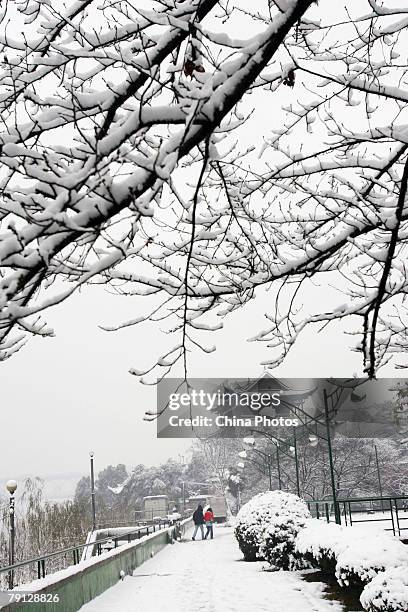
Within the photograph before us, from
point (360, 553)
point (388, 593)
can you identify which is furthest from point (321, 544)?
point (388, 593)

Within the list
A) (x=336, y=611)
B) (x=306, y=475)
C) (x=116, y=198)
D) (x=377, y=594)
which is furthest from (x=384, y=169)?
(x=306, y=475)

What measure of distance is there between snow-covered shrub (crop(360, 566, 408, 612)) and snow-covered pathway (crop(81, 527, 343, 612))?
5.62ft

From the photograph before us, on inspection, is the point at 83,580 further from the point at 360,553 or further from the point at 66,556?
the point at 66,556

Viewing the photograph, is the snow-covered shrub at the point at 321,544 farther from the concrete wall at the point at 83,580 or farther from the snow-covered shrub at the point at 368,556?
the concrete wall at the point at 83,580

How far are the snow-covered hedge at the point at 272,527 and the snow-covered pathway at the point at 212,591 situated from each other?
16.9 inches

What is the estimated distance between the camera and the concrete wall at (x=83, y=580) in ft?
22.7

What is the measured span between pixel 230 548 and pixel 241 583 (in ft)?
27.0

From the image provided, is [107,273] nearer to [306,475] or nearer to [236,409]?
[236,409]

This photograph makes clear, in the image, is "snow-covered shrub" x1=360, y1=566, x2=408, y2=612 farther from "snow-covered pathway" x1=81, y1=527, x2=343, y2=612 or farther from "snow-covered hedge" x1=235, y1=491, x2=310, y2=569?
"snow-covered hedge" x1=235, y1=491, x2=310, y2=569

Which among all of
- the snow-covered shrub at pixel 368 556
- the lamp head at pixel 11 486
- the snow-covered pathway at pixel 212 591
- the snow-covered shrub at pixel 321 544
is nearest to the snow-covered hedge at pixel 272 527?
the snow-covered pathway at pixel 212 591

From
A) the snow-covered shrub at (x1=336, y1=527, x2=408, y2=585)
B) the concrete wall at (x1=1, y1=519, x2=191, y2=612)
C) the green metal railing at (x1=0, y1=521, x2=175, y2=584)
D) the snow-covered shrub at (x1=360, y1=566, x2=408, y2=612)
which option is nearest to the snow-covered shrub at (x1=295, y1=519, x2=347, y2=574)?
the snow-covered shrub at (x1=336, y1=527, x2=408, y2=585)

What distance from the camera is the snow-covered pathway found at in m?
8.44

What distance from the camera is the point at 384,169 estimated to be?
5.00m

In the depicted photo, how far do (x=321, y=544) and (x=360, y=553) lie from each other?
7.92ft
